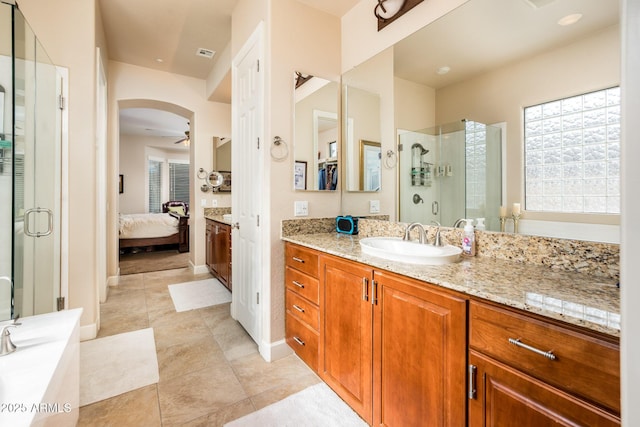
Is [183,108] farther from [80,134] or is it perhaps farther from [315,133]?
[315,133]

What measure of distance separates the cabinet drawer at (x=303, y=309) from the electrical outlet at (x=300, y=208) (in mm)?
591

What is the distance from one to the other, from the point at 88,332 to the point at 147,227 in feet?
11.8

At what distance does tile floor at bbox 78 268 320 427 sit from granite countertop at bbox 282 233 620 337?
42.3 inches

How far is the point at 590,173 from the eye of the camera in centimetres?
116

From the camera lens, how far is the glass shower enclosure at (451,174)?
1512 mm

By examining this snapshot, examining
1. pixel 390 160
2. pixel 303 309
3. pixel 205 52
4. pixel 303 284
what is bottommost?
pixel 303 309

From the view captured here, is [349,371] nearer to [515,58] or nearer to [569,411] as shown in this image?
[569,411]

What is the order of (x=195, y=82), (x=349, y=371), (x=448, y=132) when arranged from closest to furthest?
(x=349, y=371) < (x=448, y=132) < (x=195, y=82)

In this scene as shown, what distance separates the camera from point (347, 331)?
5.25 feet

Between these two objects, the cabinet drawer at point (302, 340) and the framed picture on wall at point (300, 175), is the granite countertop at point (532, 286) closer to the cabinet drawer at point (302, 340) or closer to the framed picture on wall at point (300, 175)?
the cabinet drawer at point (302, 340)

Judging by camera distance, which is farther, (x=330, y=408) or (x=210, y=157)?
(x=210, y=157)

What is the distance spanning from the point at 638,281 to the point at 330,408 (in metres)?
1.63

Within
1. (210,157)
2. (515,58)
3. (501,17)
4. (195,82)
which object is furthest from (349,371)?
(195,82)

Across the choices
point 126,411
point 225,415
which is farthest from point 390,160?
point 126,411
